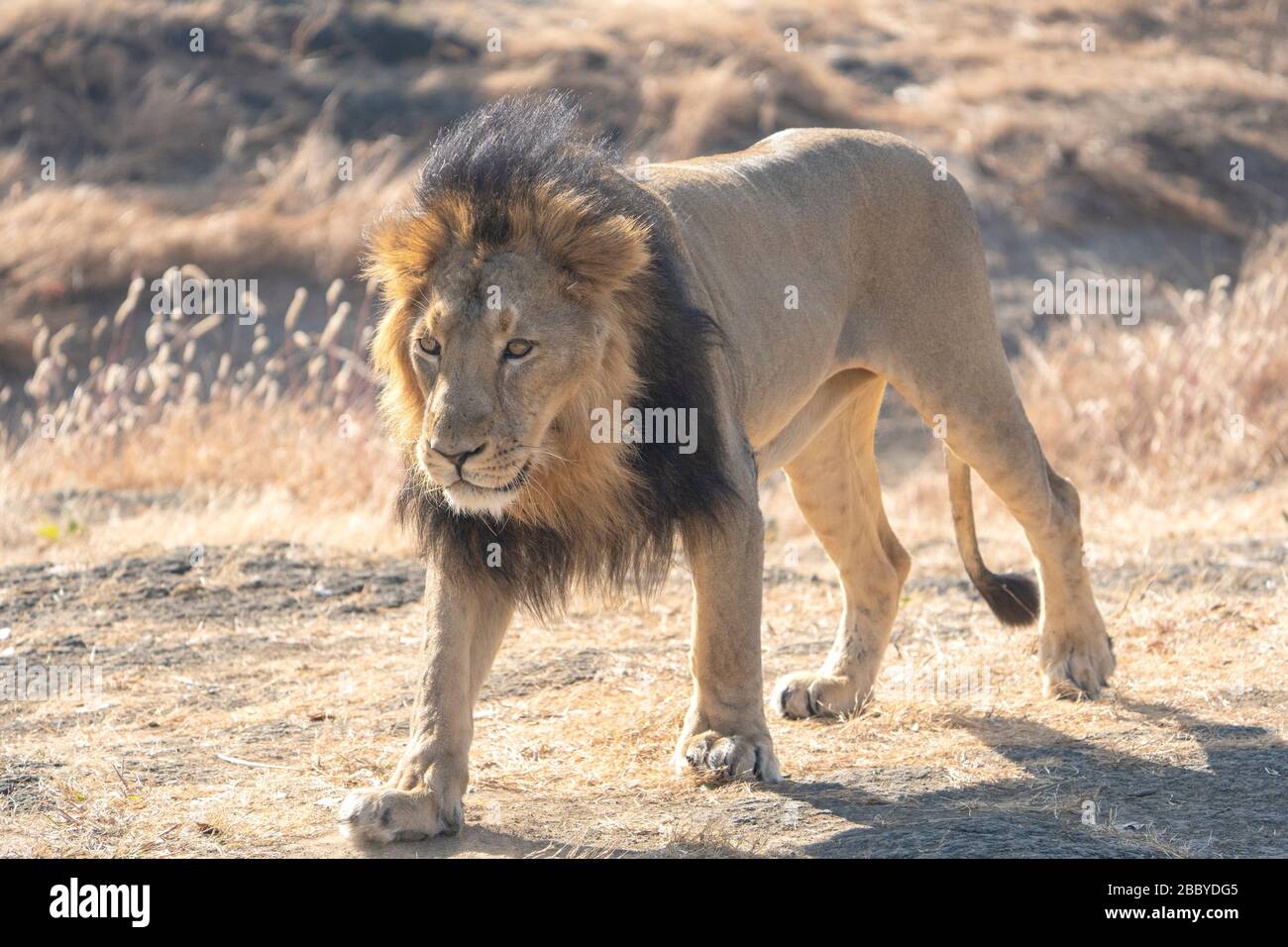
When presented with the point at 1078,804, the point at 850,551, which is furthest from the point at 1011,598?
the point at 1078,804

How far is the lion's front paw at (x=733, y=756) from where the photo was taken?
13.2ft

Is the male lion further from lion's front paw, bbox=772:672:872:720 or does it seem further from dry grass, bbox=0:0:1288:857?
dry grass, bbox=0:0:1288:857

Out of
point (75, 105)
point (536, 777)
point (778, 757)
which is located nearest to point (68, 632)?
point (536, 777)

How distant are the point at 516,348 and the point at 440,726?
0.88 metres

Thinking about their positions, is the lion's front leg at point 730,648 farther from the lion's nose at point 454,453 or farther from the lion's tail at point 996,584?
the lion's tail at point 996,584

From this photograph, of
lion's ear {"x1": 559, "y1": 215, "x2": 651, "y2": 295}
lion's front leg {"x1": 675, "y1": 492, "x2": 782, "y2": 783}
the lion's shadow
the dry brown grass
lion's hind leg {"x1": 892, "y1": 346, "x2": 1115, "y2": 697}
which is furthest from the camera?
the dry brown grass

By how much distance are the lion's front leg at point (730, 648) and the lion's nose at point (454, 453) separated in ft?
2.33

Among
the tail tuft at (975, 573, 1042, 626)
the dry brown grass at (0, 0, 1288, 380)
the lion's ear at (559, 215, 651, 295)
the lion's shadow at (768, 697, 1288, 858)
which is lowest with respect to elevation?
the lion's shadow at (768, 697, 1288, 858)

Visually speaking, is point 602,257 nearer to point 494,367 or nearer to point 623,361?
point 623,361

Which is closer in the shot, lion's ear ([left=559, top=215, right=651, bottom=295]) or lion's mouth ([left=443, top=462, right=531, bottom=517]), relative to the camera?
lion's mouth ([left=443, top=462, right=531, bottom=517])

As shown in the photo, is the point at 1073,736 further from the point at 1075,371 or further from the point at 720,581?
the point at 1075,371

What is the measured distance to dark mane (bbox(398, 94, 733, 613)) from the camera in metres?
3.77

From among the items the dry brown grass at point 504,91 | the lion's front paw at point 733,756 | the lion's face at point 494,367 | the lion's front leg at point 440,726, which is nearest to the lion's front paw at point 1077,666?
the lion's front paw at point 733,756

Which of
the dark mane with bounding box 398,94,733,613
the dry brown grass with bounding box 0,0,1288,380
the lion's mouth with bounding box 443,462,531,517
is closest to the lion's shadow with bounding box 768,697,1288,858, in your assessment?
the dark mane with bounding box 398,94,733,613
